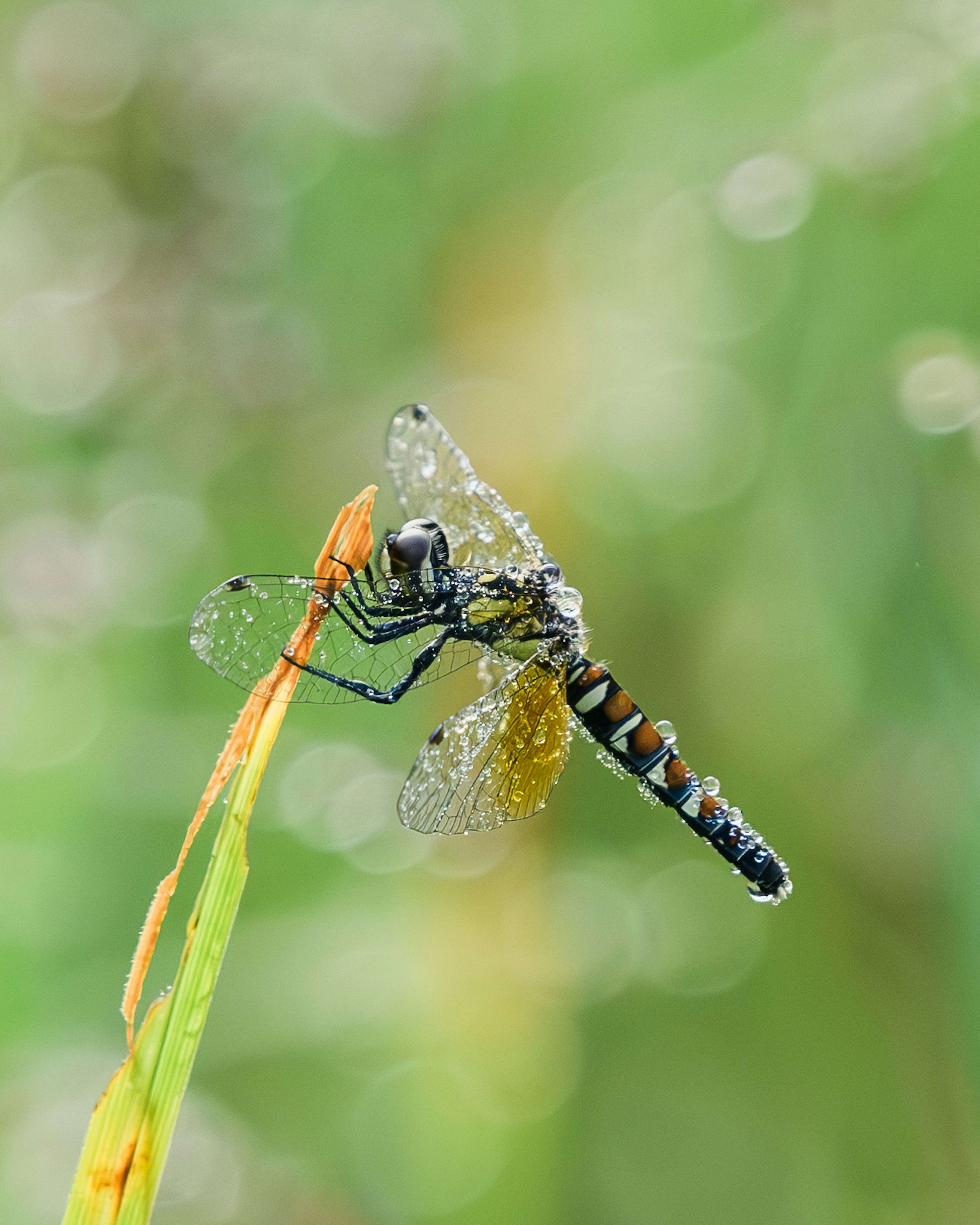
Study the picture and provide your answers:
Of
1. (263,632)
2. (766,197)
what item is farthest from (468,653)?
(766,197)

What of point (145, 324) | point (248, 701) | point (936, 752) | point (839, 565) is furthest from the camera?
point (145, 324)

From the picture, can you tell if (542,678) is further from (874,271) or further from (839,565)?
(874,271)

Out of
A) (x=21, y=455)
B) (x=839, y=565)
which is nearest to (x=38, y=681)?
(x=21, y=455)

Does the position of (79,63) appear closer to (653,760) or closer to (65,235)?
(65,235)

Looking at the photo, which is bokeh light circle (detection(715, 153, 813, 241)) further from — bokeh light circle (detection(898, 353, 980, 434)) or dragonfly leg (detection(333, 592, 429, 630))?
dragonfly leg (detection(333, 592, 429, 630))

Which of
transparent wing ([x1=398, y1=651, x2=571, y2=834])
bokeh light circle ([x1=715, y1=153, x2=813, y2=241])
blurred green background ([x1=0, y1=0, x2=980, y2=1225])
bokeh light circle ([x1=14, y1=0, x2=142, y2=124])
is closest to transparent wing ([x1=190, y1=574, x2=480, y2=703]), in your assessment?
transparent wing ([x1=398, y1=651, x2=571, y2=834])

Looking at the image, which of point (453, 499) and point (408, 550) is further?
point (453, 499)
